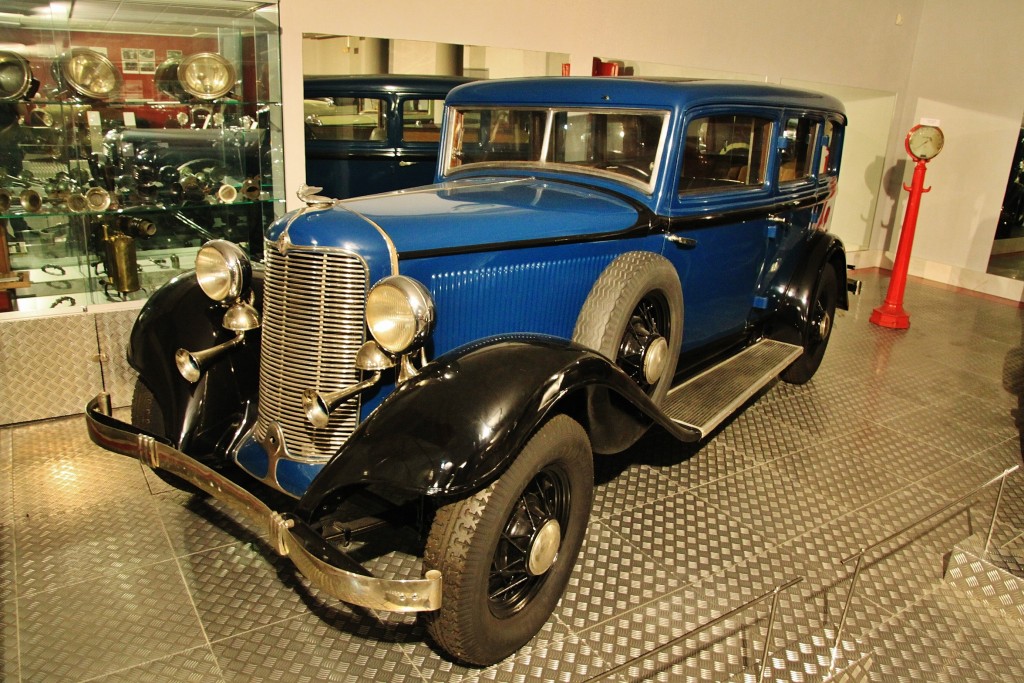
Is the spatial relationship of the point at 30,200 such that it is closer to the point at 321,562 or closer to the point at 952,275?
the point at 321,562

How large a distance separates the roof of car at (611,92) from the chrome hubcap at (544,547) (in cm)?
194

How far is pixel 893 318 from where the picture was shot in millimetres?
6262

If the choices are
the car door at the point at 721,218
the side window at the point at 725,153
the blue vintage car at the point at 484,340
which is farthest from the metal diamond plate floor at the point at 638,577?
the side window at the point at 725,153

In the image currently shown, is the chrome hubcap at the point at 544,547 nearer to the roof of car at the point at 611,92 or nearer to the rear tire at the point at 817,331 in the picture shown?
the roof of car at the point at 611,92

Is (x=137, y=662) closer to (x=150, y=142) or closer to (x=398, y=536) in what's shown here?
(x=398, y=536)

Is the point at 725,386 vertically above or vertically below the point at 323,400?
below

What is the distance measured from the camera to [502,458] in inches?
76.9

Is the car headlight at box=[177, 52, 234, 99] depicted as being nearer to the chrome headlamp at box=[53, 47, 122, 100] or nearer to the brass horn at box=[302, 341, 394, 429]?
the chrome headlamp at box=[53, 47, 122, 100]

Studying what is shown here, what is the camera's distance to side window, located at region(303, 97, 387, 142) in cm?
478

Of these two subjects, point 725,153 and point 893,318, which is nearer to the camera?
point 725,153

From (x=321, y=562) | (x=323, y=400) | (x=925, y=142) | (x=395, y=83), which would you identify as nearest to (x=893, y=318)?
(x=925, y=142)

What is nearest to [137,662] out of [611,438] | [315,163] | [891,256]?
[611,438]

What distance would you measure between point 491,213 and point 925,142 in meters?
5.34

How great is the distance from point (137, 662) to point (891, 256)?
8904mm
